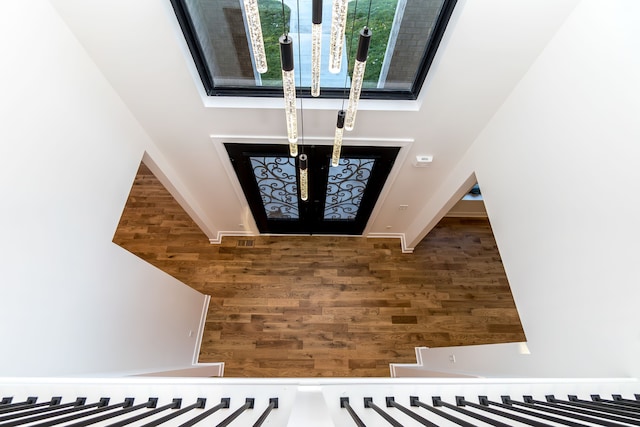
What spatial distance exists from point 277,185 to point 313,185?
41cm

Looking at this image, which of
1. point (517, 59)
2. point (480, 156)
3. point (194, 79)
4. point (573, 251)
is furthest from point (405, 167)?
point (194, 79)

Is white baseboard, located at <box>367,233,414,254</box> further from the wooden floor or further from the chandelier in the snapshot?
the chandelier

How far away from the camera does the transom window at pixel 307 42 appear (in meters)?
1.86

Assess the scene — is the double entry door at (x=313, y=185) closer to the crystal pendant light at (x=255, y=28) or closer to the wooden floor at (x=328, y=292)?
the wooden floor at (x=328, y=292)

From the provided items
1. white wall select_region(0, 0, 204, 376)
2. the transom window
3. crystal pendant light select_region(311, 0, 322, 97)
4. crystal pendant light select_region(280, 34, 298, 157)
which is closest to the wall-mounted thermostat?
the transom window

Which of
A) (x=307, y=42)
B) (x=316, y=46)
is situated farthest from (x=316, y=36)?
(x=307, y=42)

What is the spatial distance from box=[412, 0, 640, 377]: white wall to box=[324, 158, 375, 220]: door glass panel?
133 centimetres

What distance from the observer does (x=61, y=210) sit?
1.64 metres

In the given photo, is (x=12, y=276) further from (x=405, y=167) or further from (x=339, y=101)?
(x=405, y=167)

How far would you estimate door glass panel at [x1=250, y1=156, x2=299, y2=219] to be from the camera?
301 centimetres

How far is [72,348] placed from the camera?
5.35 feet

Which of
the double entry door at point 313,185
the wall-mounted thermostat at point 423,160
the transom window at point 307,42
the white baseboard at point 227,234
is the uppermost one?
the transom window at point 307,42

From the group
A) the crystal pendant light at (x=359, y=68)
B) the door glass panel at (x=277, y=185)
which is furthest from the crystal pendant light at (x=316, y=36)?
the door glass panel at (x=277, y=185)

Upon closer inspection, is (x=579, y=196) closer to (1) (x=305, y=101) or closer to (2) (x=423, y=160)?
(2) (x=423, y=160)
